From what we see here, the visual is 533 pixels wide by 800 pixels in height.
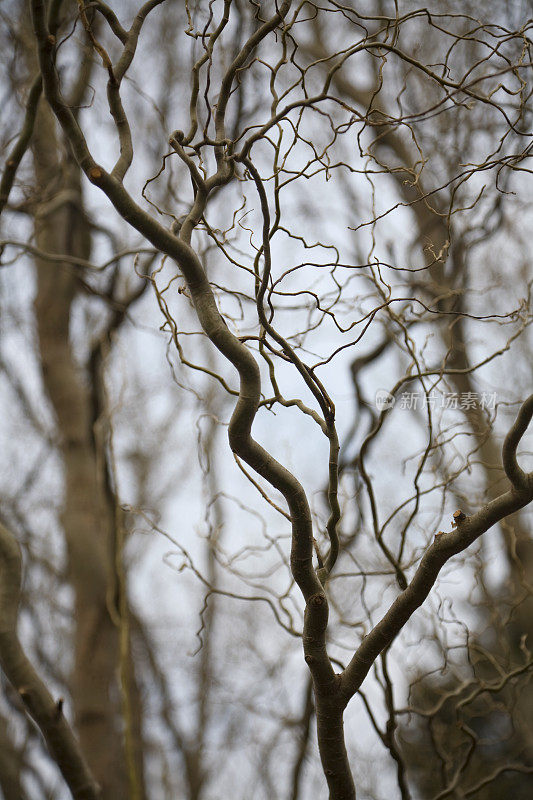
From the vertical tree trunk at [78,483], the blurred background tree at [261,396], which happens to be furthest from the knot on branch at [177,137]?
the vertical tree trunk at [78,483]

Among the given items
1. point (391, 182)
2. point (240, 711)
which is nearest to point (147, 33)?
point (391, 182)

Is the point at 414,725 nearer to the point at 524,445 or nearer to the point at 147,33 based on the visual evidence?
the point at 524,445

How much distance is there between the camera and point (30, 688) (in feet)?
5.39

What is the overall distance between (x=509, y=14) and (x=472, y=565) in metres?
1.85

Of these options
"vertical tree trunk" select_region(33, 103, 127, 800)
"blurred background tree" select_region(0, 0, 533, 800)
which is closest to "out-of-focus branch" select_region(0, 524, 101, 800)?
"blurred background tree" select_region(0, 0, 533, 800)

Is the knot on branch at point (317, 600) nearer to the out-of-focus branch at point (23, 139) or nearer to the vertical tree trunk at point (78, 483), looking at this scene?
the out-of-focus branch at point (23, 139)

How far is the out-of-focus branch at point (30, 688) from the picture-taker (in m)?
1.65

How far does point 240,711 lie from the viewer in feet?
15.2

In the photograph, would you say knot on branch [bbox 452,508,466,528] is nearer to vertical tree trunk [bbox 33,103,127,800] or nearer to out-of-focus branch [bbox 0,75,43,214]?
out-of-focus branch [bbox 0,75,43,214]

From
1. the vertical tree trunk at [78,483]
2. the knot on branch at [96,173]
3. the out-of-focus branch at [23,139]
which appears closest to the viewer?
the knot on branch at [96,173]

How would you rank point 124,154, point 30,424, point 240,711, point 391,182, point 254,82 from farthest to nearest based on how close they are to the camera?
point 30,424
point 240,711
point 391,182
point 254,82
point 124,154

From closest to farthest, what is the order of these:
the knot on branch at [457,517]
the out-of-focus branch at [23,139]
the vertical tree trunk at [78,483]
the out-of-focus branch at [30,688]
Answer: the knot on branch at [457,517] → the out-of-focus branch at [30,688] → the out-of-focus branch at [23,139] → the vertical tree trunk at [78,483]

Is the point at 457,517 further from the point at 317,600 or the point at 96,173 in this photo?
the point at 96,173

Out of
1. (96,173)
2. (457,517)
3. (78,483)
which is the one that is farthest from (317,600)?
(78,483)
